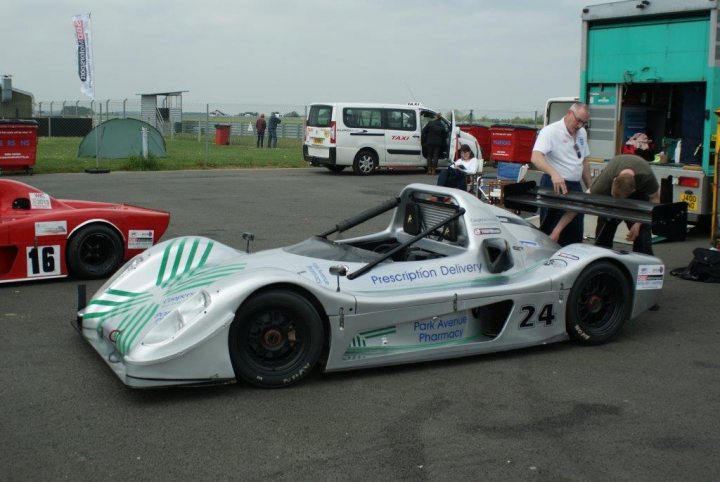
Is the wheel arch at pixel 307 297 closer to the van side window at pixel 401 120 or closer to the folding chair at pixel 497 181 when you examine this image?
the folding chair at pixel 497 181

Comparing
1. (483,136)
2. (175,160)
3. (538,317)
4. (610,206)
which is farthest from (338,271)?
(483,136)

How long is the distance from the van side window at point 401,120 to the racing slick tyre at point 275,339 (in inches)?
727

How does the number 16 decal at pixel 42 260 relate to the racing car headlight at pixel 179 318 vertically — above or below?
below

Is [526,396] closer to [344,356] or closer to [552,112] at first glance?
[344,356]

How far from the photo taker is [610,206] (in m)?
6.82

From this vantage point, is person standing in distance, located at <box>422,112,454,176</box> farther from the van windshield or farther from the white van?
the van windshield

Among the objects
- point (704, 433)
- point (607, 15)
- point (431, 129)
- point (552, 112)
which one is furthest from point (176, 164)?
point (704, 433)

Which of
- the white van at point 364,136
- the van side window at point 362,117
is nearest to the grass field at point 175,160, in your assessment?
the white van at point 364,136

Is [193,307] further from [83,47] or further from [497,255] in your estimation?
[83,47]

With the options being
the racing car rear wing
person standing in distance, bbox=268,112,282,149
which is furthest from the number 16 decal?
person standing in distance, bbox=268,112,282,149

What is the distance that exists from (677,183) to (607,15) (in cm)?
255

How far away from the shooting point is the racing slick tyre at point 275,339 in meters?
5.11

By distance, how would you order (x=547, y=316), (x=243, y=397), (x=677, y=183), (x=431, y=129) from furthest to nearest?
(x=431, y=129) → (x=677, y=183) → (x=547, y=316) → (x=243, y=397)

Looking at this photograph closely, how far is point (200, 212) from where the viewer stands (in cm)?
1416
